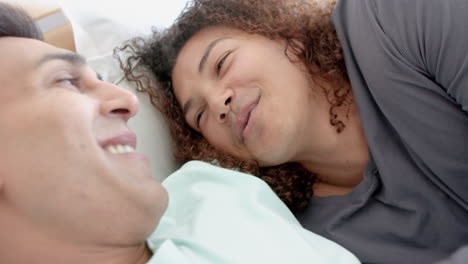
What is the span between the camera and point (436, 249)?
3.59ft

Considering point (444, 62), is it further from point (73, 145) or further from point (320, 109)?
point (73, 145)

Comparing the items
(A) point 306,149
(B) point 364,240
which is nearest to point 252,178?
(A) point 306,149

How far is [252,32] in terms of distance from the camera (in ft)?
4.13

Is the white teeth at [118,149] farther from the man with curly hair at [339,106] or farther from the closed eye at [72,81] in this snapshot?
the man with curly hair at [339,106]

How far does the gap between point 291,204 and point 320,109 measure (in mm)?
303

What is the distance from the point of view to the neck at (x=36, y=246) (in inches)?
30.2

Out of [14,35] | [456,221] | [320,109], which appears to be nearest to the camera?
[14,35]

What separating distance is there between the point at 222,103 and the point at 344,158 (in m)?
0.39

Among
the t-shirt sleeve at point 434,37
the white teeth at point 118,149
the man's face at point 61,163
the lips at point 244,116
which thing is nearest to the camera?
the man's face at point 61,163

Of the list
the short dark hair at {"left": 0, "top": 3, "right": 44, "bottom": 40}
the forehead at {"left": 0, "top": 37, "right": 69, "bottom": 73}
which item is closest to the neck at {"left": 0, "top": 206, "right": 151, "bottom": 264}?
the forehead at {"left": 0, "top": 37, "right": 69, "bottom": 73}

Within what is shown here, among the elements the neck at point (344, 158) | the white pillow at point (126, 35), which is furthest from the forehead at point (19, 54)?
the neck at point (344, 158)

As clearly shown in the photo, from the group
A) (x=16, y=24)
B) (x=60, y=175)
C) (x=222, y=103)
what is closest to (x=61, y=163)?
(x=60, y=175)

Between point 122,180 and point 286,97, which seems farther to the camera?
point 286,97

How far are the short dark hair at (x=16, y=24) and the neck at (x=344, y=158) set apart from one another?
2.54 feet
